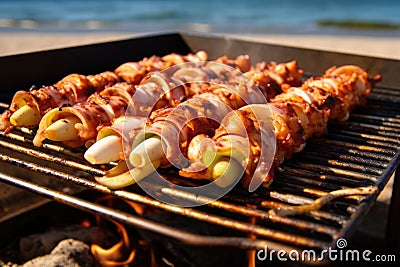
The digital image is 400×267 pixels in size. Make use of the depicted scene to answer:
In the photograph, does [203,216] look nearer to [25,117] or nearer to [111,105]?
[111,105]

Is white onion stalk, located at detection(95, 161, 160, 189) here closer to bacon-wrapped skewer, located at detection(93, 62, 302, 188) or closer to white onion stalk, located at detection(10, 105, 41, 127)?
bacon-wrapped skewer, located at detection(93, 62, 302, 188)

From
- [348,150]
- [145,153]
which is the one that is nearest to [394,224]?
[348,150]

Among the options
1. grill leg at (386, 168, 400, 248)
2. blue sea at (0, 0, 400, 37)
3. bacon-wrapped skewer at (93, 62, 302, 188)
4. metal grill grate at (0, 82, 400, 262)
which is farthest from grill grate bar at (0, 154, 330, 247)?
blue sea at (0, 0, 400, 37)

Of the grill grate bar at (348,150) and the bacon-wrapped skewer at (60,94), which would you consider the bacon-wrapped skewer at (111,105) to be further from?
the grill grate bar at (348,150)

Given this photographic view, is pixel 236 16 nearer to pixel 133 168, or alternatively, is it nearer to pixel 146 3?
pixel 146 3

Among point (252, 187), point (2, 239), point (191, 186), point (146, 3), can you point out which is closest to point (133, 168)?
point (191, 186)

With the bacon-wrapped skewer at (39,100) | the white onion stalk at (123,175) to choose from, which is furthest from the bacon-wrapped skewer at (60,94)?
the white onion stalk at (123,175)
